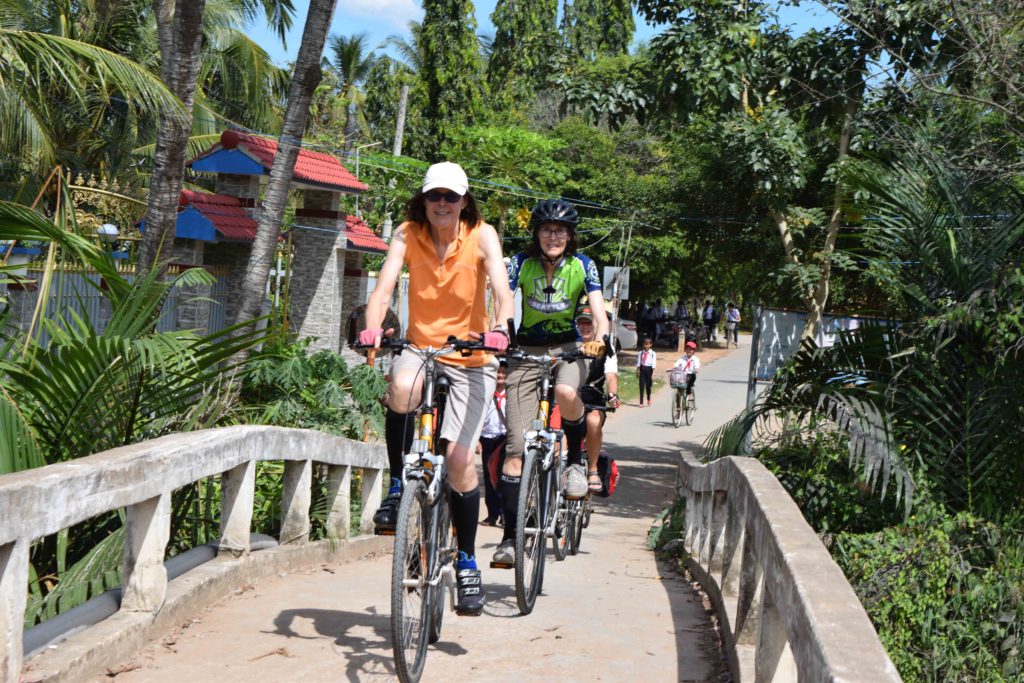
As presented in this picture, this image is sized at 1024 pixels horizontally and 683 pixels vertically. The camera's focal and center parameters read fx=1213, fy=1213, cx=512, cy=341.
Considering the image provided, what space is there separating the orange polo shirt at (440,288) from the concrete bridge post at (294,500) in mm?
1959

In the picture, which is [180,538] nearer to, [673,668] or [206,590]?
[206,590]

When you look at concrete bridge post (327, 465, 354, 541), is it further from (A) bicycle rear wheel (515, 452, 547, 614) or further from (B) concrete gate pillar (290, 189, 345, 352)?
(B) concrete gate pillar (290, 189, 345, 352)

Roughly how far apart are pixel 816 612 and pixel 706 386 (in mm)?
37810

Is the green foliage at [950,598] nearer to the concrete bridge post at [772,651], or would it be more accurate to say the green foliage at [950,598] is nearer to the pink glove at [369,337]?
the concrete bridge post at [772,651]

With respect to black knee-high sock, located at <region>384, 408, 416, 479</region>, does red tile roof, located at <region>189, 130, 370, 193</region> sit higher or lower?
higher

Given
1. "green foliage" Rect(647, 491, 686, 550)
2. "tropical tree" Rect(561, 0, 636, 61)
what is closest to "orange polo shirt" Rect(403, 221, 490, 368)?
"green foliage" Rect(647, 491, 686, 550)

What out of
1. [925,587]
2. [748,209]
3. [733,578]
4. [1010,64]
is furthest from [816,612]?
[748,209]

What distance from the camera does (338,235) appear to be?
23312 millimetres

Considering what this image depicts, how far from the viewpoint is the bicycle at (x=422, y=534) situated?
4539 millimetres

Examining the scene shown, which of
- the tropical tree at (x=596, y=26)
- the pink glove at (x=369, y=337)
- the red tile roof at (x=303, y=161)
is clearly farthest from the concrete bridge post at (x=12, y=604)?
the tropical tree at (x=596, y=26)

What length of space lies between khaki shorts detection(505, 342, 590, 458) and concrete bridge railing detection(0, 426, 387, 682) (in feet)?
3.89

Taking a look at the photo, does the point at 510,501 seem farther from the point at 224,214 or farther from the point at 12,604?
the point at 224,214

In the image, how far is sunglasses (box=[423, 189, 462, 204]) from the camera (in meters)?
5.16

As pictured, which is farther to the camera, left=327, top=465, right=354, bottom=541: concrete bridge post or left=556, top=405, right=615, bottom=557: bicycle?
left=556, top=405, right=615, bottom=557: bicycle
